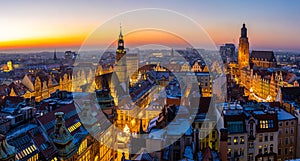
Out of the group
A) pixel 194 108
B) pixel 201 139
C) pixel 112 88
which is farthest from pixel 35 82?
pixel 201 139

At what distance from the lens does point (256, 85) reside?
223ft

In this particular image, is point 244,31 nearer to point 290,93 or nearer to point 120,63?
point 120,63

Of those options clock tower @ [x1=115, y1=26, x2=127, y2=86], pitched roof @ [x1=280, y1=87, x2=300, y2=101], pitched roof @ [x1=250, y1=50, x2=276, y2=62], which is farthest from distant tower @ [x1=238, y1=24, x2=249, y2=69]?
pitched roof @ [x1=280, y1=87, x2=300, y2=101]

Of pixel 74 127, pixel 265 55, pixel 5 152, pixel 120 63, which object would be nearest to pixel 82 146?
pixel 74 127

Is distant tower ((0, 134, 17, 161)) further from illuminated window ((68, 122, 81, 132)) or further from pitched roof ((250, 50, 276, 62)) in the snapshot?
pitched roof ((250, 50, 276, 62))

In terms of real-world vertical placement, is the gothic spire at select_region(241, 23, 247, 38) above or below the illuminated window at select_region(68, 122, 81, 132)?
above

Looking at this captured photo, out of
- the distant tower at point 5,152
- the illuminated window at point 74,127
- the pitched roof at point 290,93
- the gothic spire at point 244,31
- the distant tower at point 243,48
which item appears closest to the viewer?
the distant tower at point 5,152

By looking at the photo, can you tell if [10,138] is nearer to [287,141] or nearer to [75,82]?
[287,141]

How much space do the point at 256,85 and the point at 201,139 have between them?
4675 cm

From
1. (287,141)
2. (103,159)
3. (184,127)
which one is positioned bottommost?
(103,159)

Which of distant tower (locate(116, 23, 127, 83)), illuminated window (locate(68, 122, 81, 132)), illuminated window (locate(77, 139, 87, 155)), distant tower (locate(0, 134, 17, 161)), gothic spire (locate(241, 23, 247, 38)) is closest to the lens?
distant tower (locate(0, 134, 17, 161))

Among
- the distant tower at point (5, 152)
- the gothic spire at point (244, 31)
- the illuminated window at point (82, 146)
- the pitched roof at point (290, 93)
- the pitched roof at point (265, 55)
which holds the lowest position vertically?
the illuminated window at point (82, 146)

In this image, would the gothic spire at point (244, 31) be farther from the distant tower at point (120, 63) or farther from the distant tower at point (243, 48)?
the distant tower at point (120, 63)

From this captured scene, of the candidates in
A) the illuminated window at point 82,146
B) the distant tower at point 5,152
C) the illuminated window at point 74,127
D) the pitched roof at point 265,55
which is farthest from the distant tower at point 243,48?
the distant tower at point 5,152
